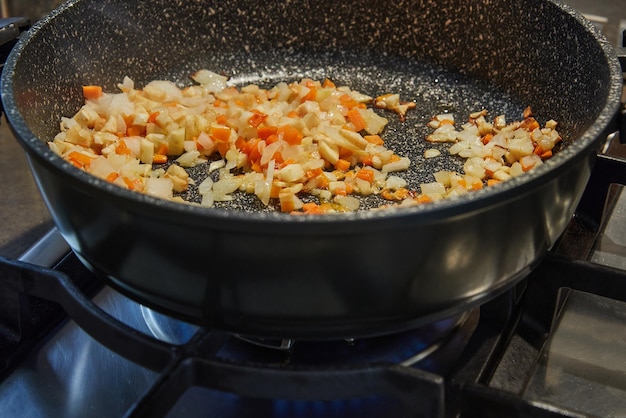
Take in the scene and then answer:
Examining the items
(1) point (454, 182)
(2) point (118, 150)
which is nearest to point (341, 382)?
(1) point (454, 182)

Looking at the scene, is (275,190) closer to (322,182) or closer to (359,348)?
(322,182)

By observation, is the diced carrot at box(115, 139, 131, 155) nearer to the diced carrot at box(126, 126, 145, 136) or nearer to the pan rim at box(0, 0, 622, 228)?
the diced carrot at box(126, 126, 145, 136)

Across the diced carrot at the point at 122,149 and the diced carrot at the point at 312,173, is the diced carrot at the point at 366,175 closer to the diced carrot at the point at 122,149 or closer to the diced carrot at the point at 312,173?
the diced carrot at the point at 312,173

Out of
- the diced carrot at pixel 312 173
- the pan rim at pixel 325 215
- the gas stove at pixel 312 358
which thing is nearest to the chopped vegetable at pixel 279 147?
the diced carrot at pixel 312 173

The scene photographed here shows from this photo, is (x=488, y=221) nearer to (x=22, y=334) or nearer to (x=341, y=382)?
(x=341, y=382)

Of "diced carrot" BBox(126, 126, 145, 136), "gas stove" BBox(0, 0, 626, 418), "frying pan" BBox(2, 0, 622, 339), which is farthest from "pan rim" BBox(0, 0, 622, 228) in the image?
"diced carrot" BBox(126, 126, 145, 136)

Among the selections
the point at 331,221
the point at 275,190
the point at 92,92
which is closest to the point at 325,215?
the point at 331,221
